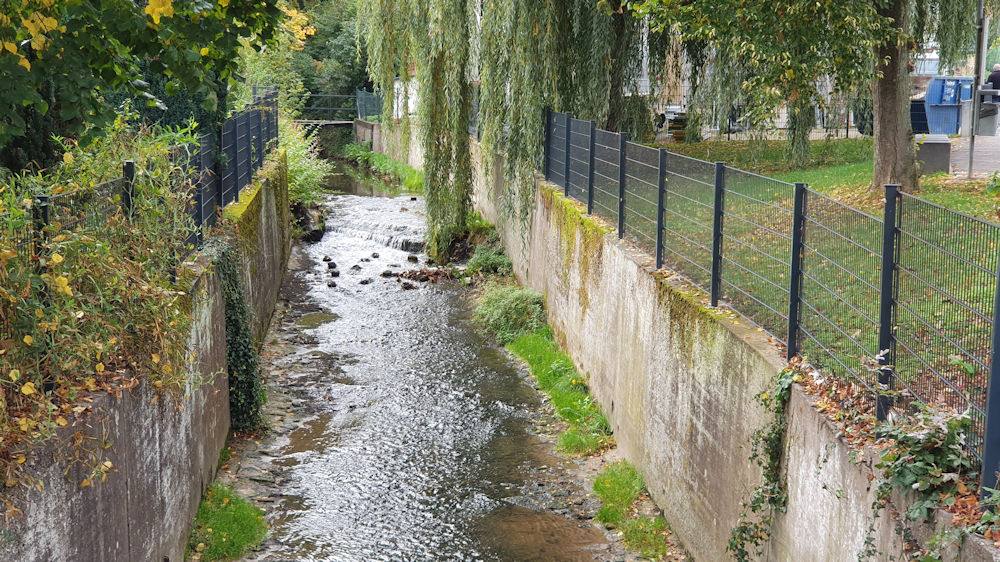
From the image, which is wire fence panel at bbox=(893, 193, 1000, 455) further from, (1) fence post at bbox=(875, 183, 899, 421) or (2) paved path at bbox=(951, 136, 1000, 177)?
(2) paved path at bbox=(951, 136, 1000, 177)


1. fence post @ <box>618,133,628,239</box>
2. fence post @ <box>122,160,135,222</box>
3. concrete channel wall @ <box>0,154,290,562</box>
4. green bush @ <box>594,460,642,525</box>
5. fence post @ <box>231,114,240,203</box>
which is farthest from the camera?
fence post @ <box>231,114,240,203</box>

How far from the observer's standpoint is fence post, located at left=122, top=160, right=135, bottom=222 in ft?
22.4

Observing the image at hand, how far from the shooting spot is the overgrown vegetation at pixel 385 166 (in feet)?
94.1

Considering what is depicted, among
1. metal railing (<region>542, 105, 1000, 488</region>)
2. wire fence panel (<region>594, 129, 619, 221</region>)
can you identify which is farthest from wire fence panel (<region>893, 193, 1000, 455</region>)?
wire fence panel (<region>594, 129, 619, 221</region>)

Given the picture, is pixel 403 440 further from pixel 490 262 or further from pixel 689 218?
pixel 490 262

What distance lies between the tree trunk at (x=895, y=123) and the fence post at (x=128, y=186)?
25.8 ft

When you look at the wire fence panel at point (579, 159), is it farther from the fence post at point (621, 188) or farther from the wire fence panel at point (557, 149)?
the fence post at point (621, 188)

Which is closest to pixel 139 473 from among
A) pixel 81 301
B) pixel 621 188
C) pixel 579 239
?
pixel 81 301

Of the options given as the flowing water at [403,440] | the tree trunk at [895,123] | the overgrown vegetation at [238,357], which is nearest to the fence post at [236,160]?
the flowing water at [403,440]

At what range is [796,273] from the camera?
19.4 ft

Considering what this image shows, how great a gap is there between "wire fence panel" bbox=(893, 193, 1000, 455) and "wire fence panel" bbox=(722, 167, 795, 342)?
1497mm

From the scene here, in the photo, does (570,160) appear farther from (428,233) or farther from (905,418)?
(905,418)

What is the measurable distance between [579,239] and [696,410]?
4760 mm

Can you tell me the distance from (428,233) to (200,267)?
954cm
